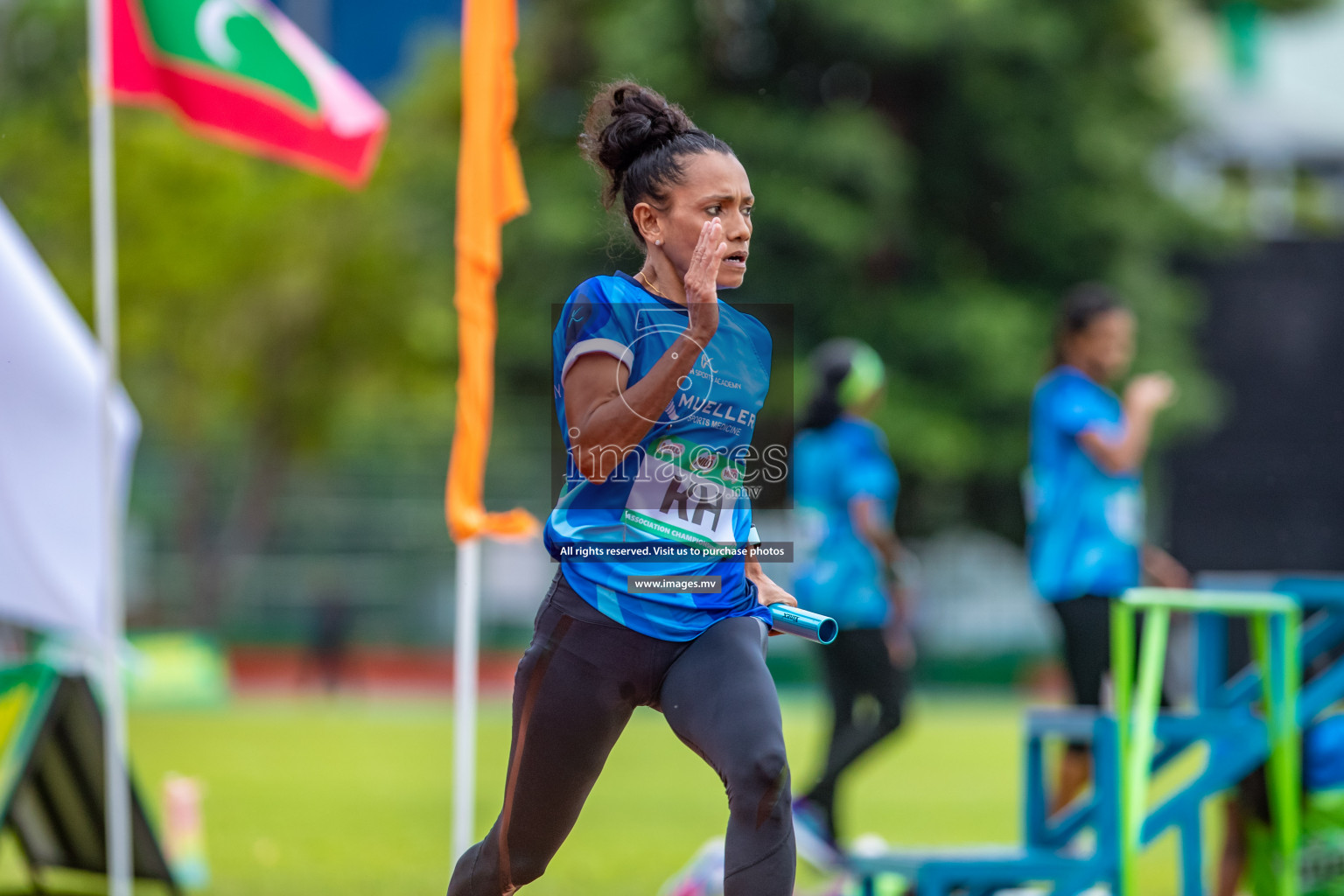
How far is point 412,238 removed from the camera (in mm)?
26891

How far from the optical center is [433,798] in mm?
10609

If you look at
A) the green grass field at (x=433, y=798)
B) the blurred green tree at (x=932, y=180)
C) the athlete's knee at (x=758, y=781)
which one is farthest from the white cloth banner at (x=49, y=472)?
the blurred green tree at (x=932, y=180)

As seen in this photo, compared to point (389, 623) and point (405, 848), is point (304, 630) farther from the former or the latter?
point (405, 848)

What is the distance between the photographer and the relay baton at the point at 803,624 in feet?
10.8

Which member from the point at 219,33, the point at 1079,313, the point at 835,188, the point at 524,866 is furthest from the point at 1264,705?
the point at 835,188

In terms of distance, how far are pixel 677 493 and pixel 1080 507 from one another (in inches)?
125

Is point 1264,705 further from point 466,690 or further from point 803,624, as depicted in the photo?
point 803,624

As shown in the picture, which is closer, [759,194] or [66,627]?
[66,627]

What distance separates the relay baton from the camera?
3.29 meters

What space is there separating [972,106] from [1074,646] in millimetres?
19602

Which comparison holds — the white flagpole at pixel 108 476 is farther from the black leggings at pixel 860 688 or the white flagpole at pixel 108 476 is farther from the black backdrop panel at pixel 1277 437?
the black backdrop panel at pixel 1277 437

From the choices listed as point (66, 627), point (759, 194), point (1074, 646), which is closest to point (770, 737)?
point (1074, 646)

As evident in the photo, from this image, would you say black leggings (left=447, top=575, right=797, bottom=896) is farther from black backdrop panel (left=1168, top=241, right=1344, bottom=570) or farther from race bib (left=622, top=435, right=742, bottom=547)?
black backdrop panel (left=1168, top=241, right=1344, bottom=570)

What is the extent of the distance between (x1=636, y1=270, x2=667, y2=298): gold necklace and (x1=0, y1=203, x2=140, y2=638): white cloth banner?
3.31 metres
